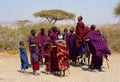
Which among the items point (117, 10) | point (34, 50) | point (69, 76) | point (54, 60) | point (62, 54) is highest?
point (117, 10)

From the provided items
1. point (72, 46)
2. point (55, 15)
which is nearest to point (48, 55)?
point (72, 46)

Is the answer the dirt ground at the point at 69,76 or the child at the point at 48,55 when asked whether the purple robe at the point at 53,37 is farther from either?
the dirt ground at the point at 69,76

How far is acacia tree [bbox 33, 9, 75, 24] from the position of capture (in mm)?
46341

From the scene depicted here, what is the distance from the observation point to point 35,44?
16.0 metres

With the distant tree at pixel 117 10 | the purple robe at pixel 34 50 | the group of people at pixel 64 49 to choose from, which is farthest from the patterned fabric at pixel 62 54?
the distant tree at pixel 117 10

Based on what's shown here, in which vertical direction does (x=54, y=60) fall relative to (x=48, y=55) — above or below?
below

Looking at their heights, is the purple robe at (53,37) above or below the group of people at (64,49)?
above

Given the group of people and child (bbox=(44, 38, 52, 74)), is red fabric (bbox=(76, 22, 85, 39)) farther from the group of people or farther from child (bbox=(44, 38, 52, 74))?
child (bbox=(44, 38, 52, 74))

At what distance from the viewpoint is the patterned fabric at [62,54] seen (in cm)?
1568

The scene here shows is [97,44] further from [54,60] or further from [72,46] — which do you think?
[54,60]

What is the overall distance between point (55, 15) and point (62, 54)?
3120cm

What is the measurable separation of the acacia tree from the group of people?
88.4ft

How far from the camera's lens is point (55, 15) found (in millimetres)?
46719

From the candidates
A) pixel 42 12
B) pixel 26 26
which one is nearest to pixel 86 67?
pixel 26 26
